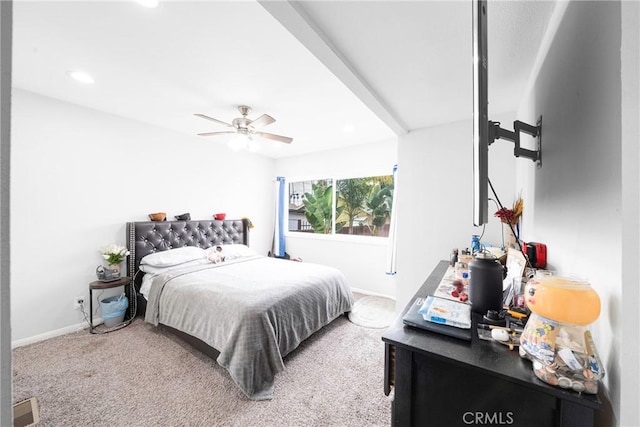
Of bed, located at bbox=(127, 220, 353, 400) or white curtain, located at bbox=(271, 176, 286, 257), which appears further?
white curtain, located at bbox=(271, 176, 286, 257)

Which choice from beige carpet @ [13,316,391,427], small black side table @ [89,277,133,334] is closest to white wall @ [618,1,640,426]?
beige carpet @ [13,316,391,427]

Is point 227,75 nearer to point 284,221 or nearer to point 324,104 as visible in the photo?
point 324,104

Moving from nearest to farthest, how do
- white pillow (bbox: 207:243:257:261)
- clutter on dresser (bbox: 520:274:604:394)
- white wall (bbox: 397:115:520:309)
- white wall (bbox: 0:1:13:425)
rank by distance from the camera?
white wall (bbox: 0:1:13:425) < clutter on dresser (bbox: 520:274:604:394) < white wall (bbox: 397:115:520:309) < white pillow (bbox: 207:243:257:261)

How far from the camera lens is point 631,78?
430mm

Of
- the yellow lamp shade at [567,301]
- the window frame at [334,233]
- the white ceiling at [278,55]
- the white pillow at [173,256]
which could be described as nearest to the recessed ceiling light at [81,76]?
the white ceiling at [278,55]

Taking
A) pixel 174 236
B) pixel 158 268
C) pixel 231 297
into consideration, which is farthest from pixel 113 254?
pixel 231 297

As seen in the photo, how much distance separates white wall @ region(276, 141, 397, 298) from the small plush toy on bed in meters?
1.67

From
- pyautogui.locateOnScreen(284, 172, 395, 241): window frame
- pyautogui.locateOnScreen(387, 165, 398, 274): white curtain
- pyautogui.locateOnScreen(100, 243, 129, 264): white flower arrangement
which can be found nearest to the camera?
pyautogui.locateOnScreen(100, 243, 129, 264): white flower arrangement

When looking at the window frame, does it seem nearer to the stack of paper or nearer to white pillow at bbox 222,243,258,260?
white pillow at bbox 222,243,258,260

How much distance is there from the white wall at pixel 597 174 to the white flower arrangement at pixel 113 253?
3.55m

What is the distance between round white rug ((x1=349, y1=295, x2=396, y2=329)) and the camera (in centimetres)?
278

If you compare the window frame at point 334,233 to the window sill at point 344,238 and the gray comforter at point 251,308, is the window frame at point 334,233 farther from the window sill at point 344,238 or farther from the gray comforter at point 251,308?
the gray comforter at point 251,308

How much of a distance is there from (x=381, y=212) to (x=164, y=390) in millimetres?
3290

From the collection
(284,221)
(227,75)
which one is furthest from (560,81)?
(284,221)
